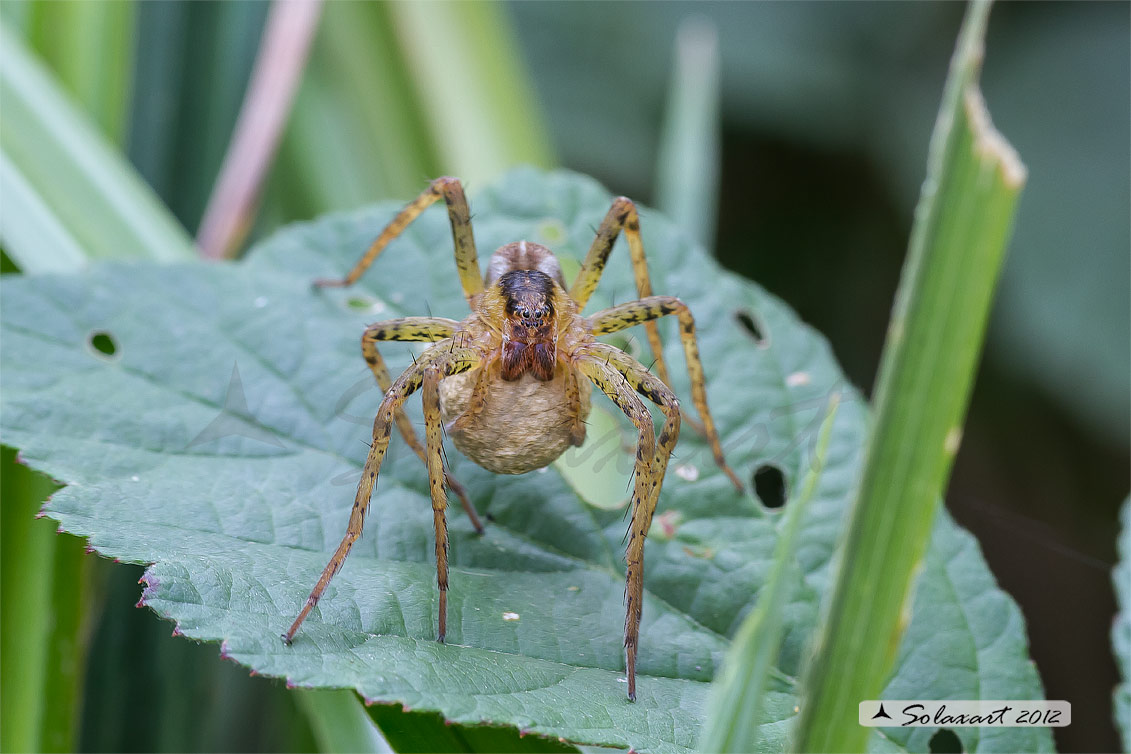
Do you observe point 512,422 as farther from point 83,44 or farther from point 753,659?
point 83,44

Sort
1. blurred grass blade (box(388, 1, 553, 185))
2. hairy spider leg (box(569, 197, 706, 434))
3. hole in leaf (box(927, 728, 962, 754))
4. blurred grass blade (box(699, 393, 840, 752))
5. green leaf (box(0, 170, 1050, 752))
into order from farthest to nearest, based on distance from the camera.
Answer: blurred grass blade (box(388, 1, 553, 185)), hairy spider leg (box(569, 197, 706, 434)), hole in leaf (box(927, 728, 962, 754)), green leaf (box(0, 170, 1050, 752)), blurred grass blade (box(699, 393, 840, 752))

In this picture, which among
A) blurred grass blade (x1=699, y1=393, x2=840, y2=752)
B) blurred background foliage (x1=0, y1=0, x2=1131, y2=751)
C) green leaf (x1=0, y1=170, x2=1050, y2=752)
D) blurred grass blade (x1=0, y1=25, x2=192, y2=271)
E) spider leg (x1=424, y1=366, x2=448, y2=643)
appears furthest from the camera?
blurred background foliage (x1=0, y1=0, x2=1131, y2=751)

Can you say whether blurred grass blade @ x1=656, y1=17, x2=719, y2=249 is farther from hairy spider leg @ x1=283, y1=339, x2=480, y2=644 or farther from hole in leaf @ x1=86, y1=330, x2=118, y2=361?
hole in leaf @ x1=86, y1=330, x2=118, y2=361

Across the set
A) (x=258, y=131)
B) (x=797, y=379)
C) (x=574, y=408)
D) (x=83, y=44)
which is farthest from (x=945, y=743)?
(x=83, y=44)

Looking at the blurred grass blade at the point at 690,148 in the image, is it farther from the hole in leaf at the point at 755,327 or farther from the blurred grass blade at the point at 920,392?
the blurred grass blade at the point at 920,392

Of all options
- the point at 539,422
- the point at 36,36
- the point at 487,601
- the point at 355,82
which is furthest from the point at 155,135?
the point at 487,601

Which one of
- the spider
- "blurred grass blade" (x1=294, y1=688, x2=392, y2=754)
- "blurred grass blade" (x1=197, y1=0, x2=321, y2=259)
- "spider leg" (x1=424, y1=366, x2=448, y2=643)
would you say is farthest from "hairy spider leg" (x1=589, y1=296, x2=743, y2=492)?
"blurred grass blade" (x1=197, y1=0, x2=321, y2=259)

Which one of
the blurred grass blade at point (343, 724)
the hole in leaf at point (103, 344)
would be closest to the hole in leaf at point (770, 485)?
the blurred grass blade at point (343, 724)
